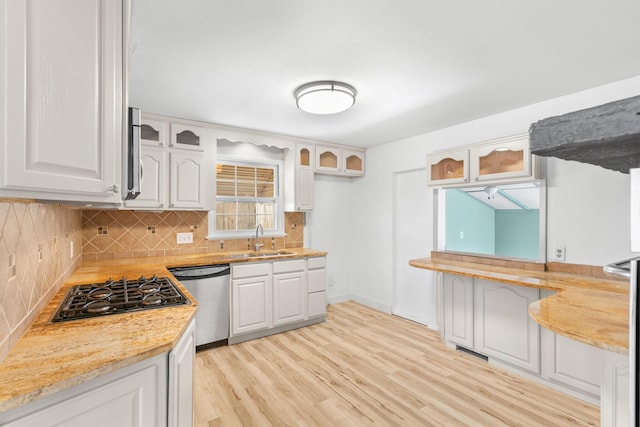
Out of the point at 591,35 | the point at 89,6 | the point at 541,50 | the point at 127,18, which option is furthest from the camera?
the point at 541,50

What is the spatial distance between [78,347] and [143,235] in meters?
2.50

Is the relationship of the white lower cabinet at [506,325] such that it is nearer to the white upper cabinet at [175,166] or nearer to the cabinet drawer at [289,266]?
the cabinet drawer at [289,266]

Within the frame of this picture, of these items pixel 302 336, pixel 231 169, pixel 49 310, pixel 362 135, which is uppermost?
pixel 362 135

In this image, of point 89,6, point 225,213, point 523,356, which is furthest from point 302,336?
point 89,6

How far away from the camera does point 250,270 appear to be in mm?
3447

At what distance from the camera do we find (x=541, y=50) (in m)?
1.99

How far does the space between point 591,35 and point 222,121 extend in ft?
10.1

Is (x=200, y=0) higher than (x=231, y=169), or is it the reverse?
(x=200, y=0)

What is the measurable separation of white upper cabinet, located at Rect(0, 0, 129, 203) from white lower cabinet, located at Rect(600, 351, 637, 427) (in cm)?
196

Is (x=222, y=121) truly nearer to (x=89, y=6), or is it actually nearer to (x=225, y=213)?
(x=225, y=213)

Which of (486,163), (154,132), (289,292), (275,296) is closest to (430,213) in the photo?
(486,163)

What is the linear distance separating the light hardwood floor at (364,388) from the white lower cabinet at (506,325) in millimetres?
158

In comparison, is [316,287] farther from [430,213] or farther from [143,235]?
[143,235]

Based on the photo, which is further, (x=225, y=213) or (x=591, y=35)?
(x=225, y=213)
